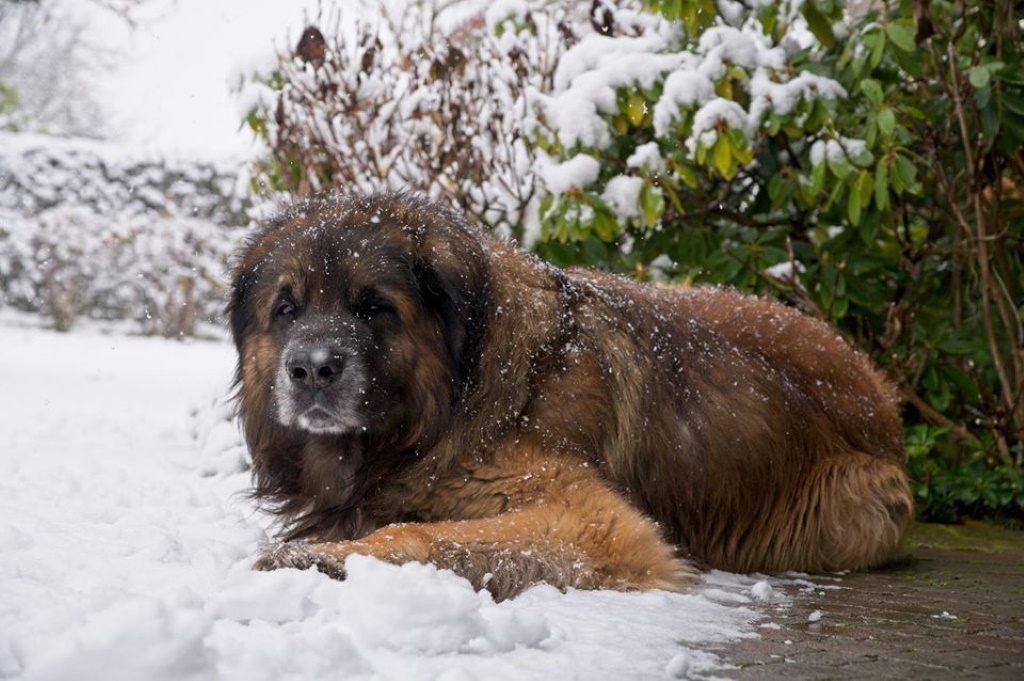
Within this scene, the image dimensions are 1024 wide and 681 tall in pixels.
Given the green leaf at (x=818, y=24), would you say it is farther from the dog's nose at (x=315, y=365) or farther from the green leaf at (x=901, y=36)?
the dog's nose at (x=315, y=365)

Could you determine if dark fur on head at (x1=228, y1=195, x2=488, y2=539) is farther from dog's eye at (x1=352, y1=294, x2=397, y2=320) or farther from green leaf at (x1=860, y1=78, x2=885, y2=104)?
green leaf at (x1=860, y1=78, x2=885, y2=104)

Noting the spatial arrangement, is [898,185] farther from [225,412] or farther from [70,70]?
[70,70]

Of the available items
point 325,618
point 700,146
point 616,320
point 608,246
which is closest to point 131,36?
point 608,246

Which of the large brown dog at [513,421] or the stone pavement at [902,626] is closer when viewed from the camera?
the stone pavement at [902,626]

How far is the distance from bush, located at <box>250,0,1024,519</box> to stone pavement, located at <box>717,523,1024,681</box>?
1.72 meters

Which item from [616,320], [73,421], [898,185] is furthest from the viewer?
[73,421]

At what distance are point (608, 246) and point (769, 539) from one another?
2.57m

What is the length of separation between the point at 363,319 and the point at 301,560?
3.29ft

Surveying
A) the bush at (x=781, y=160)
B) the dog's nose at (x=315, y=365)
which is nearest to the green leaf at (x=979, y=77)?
the bush at (x=781, y=160)

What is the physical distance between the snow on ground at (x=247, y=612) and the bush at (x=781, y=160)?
8.03 ft

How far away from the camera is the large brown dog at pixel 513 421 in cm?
372

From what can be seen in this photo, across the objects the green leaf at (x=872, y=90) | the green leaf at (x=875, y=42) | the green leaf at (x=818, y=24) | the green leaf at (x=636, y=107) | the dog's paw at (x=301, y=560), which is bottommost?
the dog's paw at (x=301, y=560)

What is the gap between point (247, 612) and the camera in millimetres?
2670

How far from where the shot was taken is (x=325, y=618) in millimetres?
2678
